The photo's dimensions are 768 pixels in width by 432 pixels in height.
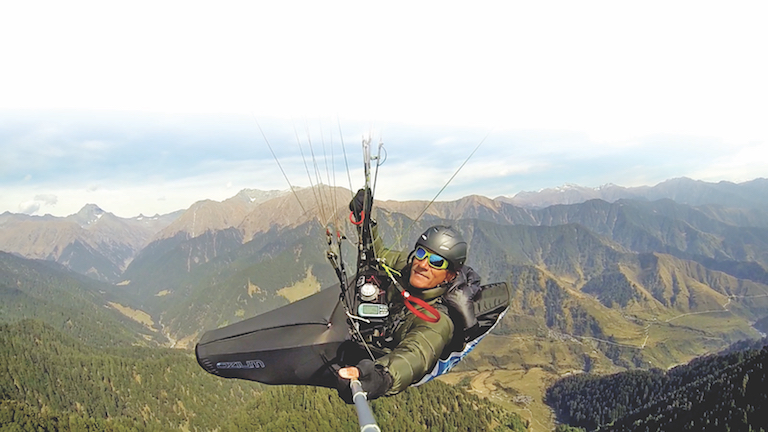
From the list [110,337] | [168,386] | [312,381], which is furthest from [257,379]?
[110,337]

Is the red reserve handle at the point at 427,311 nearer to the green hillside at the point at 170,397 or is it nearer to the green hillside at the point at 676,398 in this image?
the green hillside at the point at 170,397

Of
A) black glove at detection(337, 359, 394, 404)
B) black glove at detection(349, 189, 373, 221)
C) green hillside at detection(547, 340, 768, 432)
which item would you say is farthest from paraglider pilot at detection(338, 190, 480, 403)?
green hillside at detection(547, 340, 768, 432)

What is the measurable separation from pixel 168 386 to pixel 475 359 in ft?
363

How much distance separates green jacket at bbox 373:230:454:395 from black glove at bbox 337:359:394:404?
256 mm

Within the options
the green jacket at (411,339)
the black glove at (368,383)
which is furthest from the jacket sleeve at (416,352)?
the black glove at (368,383)

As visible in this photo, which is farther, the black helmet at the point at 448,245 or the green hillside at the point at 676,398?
the green hillside at the point at 676,398

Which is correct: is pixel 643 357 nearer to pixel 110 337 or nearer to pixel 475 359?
pixel 475 359

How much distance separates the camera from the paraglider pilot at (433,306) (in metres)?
4.09

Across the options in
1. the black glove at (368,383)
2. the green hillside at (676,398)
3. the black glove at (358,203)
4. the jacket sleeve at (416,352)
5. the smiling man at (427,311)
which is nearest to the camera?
the black glove at (368,383)

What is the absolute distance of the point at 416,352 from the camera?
169 inches

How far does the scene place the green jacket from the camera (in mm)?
3928

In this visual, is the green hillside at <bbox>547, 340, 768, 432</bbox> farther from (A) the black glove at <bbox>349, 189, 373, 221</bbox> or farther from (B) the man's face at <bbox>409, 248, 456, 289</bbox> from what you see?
(A) the black glove at <bbox>349, 189, 373, 221</bbox>

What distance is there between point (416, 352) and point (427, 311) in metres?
0.79

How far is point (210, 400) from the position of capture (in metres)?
106
